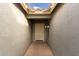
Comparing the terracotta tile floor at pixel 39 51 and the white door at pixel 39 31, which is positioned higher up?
the white door at pixel 39 31

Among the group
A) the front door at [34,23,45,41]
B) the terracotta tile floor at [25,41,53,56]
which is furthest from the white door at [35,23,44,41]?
the terracotta tile floor at [25,41,53,56]

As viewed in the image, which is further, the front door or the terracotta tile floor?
the front door

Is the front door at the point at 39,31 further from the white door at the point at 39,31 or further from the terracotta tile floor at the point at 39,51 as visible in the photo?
the terracotta tile floor at the point at 39,51

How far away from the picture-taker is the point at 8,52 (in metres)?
2.54

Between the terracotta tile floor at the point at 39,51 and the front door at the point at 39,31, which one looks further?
the front door at the point at 39,31

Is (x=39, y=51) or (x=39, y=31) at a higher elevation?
(x=39, y=31)

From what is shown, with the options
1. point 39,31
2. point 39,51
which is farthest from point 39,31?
point 39,51

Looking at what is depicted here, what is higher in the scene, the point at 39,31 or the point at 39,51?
the point at 39,31

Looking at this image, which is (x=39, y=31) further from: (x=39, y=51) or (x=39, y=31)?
(x=39, y=51)

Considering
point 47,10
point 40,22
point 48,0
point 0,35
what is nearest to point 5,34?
point 0,35

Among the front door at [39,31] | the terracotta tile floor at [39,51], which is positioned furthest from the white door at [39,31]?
the terracotta tile floor at [39,51]

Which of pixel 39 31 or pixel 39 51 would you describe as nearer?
pixel 39 51

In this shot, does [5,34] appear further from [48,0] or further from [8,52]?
[48,0]

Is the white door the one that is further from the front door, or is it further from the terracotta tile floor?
the terracotta tile floor
